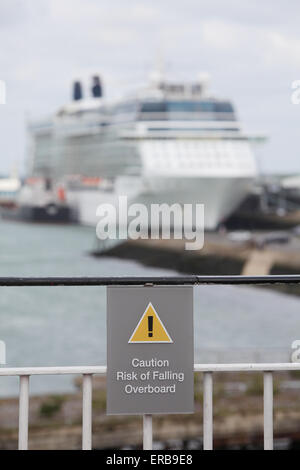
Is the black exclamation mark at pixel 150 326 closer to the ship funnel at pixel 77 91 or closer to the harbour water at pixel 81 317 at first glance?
the harbour water at pixel 81 317

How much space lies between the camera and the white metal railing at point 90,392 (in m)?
1.20

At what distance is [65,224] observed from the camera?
29734 mm

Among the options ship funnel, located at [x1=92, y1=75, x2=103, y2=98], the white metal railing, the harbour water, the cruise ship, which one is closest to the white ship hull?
the cruise ship

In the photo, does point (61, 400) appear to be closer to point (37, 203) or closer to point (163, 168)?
point (163, 168)

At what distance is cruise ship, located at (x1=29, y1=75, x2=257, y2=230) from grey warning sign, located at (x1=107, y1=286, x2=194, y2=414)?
77.3 ft

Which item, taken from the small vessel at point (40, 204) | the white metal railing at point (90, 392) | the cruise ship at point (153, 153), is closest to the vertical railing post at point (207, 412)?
the white metal railing at point (90, 392)

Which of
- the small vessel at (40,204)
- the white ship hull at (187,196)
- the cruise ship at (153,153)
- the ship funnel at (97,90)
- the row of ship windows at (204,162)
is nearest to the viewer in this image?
the cruise ship at (153,153)

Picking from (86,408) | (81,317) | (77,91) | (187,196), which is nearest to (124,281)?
(86,408)

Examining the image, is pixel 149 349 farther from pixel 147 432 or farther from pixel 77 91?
pixel 77 91

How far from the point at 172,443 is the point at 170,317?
8.51 metres

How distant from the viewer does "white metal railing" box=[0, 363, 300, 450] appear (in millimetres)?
1197

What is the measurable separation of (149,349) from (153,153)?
23860 millimetres

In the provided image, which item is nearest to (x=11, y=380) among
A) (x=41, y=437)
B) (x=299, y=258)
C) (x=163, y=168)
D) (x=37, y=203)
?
(x=41, y=437)

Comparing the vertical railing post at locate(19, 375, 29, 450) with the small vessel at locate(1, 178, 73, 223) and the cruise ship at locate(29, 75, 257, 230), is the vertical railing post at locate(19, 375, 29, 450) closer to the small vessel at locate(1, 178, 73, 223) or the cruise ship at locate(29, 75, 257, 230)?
the cruise ship at locate(29, 75, 257, 230)
